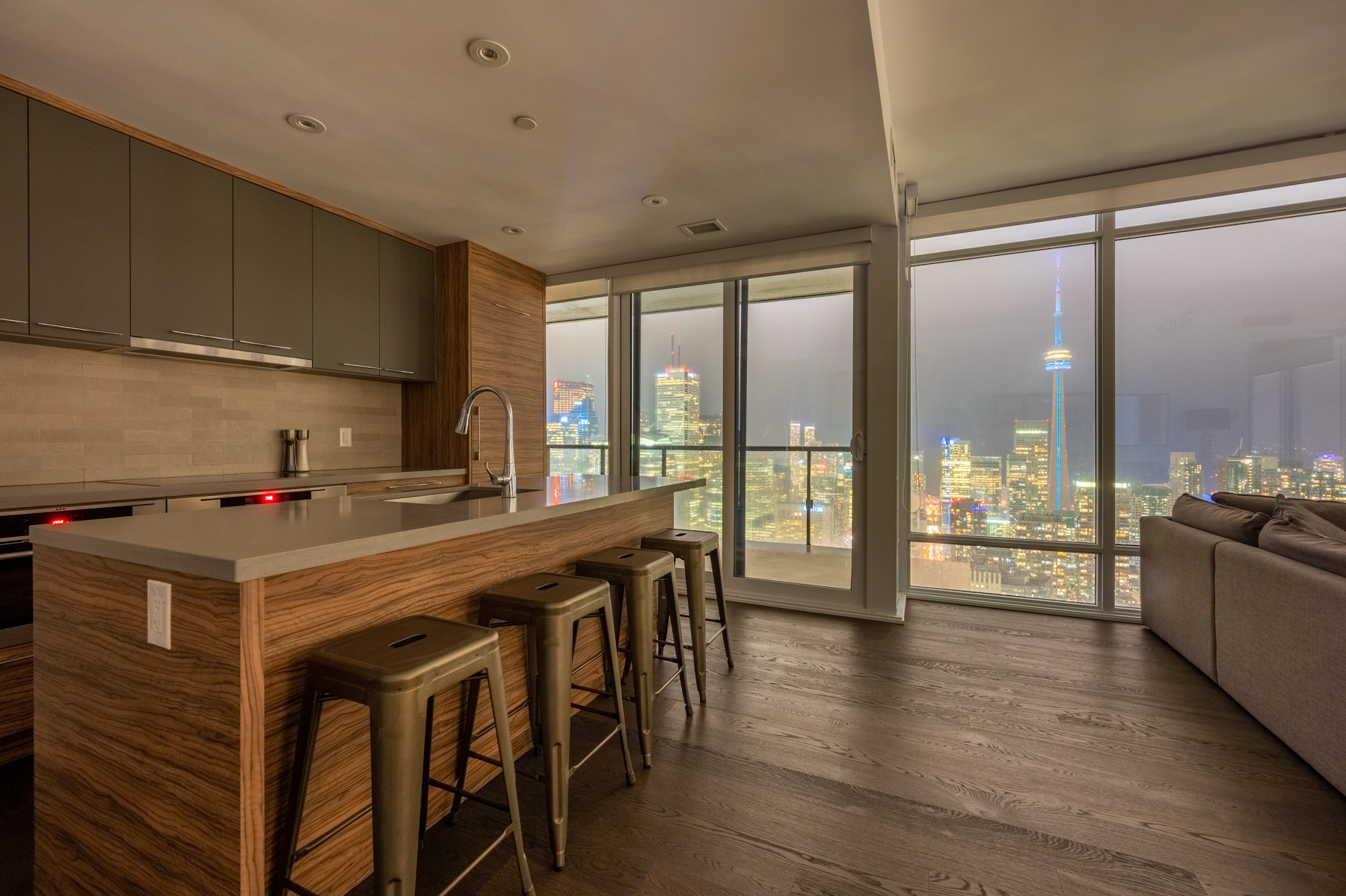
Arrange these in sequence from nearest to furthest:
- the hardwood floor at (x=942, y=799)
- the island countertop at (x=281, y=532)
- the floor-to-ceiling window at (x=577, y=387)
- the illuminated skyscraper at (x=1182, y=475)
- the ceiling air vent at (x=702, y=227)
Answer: the island countertop at (x=281, y=532), the hardwood floor at (x=942, y=799), the illuminated skyscraper at (x=1182, y=475), the ceiling air vent at (x=702, y=227), the floor-to-ceiling window at (x=577, y=387)

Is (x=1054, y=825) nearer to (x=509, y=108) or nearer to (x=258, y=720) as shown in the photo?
(x=258, y=720)

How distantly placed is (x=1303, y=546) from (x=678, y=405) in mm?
3289

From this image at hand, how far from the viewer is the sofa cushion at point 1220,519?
2.49m

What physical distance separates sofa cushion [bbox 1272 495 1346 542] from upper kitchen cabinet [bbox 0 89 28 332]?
5.16 m

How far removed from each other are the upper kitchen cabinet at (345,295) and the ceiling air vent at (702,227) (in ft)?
Result: 6.54

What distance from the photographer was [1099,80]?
257cm

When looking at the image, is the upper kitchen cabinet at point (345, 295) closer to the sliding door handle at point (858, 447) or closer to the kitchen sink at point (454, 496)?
the kitchen sink at point (454, 496)

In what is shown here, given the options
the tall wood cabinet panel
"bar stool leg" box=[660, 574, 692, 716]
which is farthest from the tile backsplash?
"bar stool leg" box=[660, 574, 692, 716]

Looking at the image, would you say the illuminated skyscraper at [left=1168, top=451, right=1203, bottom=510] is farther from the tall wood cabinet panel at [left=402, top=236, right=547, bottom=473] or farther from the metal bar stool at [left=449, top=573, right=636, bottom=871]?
the tall wood cabinet panel at [left=402, top=236, right=547, bottom=473]

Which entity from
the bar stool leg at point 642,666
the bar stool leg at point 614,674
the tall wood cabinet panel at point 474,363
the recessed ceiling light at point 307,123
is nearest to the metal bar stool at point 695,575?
the bar stool leg at point 642,666

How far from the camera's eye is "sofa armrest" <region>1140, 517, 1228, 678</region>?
2.59m

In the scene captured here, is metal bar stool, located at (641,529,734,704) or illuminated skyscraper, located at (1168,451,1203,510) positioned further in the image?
illuminated skyscraper, located at (1168,451,1203,510)

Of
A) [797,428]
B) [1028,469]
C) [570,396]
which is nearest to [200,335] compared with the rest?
[570,396]

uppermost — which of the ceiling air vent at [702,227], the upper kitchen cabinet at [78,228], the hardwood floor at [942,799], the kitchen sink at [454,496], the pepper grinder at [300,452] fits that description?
the ceiling air vent at [702,227]
